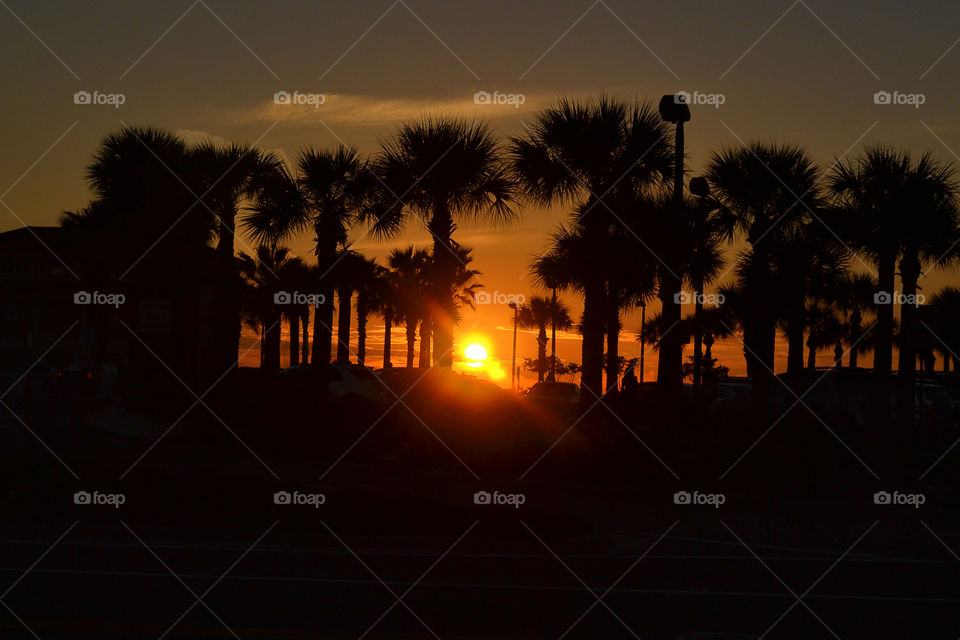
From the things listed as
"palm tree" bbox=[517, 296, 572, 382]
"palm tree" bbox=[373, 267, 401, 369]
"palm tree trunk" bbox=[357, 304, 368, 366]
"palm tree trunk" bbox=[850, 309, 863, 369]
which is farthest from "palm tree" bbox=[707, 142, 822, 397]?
"palm tree" bbox=[517, 296, 572, 382]

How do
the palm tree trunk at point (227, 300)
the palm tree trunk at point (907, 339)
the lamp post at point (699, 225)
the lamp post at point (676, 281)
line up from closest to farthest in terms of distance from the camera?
the lamp post at point (676, 281) < the palm tree trunk at point (907, 339) < the lamp post at point (699, 225) < the palm tree trunk at point (227, 300)

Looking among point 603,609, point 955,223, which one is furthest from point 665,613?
point 955,223

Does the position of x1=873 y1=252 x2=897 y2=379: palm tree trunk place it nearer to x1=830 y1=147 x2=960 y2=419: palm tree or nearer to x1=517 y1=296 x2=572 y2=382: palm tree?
x1=830 y1=147 x2=960 y2=419: palm tree

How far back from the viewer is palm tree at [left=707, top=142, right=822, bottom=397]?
32.2m

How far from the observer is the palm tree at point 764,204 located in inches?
1270

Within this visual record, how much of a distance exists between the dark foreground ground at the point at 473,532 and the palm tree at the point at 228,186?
9029mm

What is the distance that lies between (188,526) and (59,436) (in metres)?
14.6

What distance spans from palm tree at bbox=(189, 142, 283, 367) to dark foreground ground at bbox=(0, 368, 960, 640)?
9.03 metres

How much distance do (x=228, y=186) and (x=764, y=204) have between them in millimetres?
16745

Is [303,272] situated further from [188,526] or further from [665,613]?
[665,613]

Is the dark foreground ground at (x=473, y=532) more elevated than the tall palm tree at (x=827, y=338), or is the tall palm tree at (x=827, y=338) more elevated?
the tall palm tree at (x=827, y=338)

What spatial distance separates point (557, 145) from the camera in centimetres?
2780

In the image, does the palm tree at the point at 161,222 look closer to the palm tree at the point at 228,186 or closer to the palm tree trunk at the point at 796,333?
the palm tree at the point at 228,186

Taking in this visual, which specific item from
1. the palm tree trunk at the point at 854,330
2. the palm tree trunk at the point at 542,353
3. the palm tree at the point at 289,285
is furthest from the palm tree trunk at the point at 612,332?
the palm tree trunk at the point at 542,353
